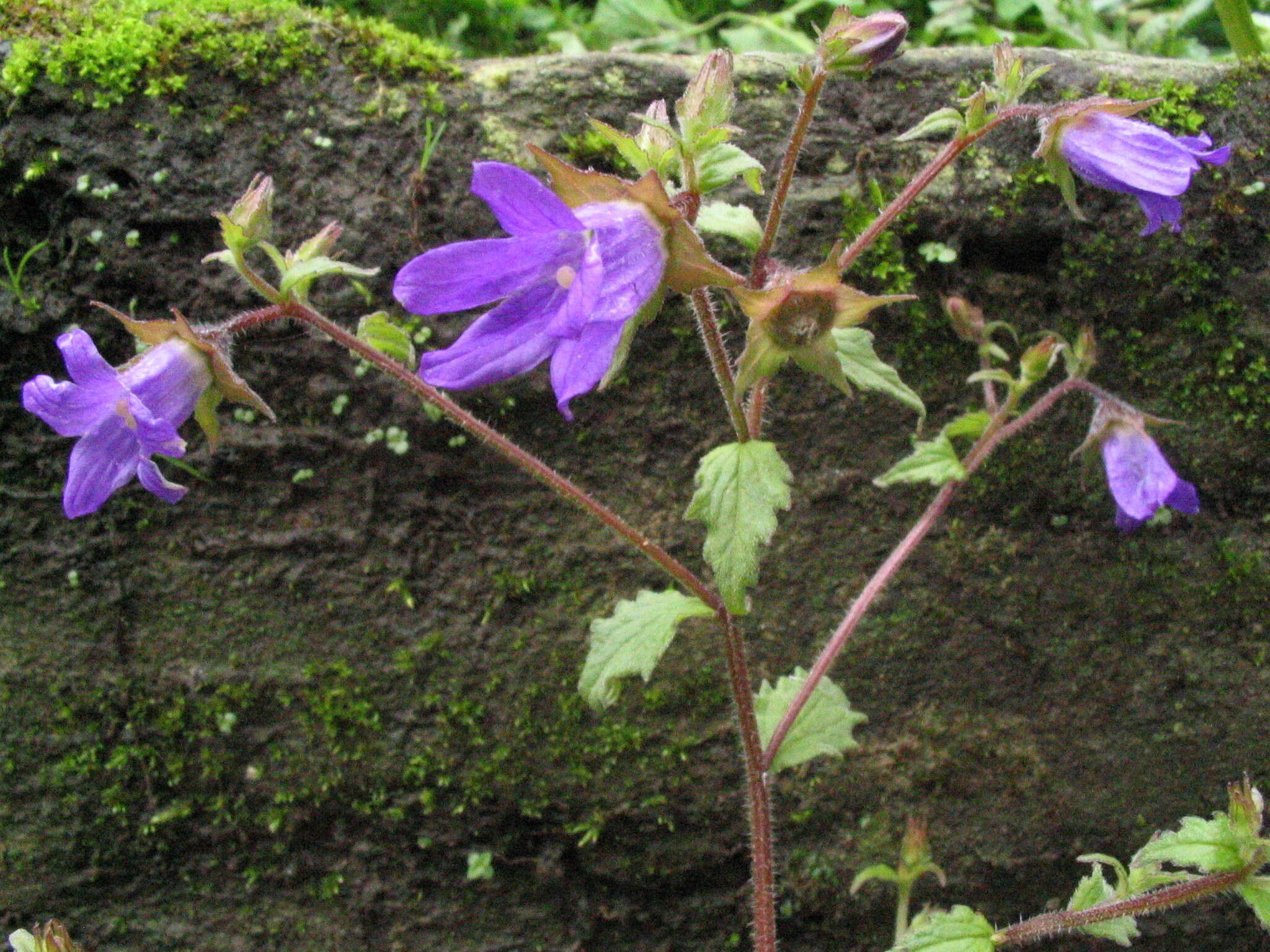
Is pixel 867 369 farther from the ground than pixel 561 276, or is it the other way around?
pixel 561 276


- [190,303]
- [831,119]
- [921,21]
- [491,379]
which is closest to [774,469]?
[491,379]

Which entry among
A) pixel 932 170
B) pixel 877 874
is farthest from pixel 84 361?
pixel 877 874

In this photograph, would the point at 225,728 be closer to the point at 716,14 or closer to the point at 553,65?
the point at 553,65

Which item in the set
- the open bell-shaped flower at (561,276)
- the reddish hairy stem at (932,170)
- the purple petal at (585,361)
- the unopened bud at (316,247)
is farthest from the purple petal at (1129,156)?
the unopened bud at (316,247)

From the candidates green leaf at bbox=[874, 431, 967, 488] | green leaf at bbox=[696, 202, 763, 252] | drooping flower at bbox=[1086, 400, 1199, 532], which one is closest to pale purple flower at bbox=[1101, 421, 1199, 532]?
drooping flower at bbox=[1086, 400, 1199, 532]

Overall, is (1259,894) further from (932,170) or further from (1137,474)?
(932,170)

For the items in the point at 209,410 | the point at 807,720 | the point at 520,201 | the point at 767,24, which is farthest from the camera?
the point at 767,24

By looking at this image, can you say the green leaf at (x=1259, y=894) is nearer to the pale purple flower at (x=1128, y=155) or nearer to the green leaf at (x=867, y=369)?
→ the green leaf at (x=867, y=369)
